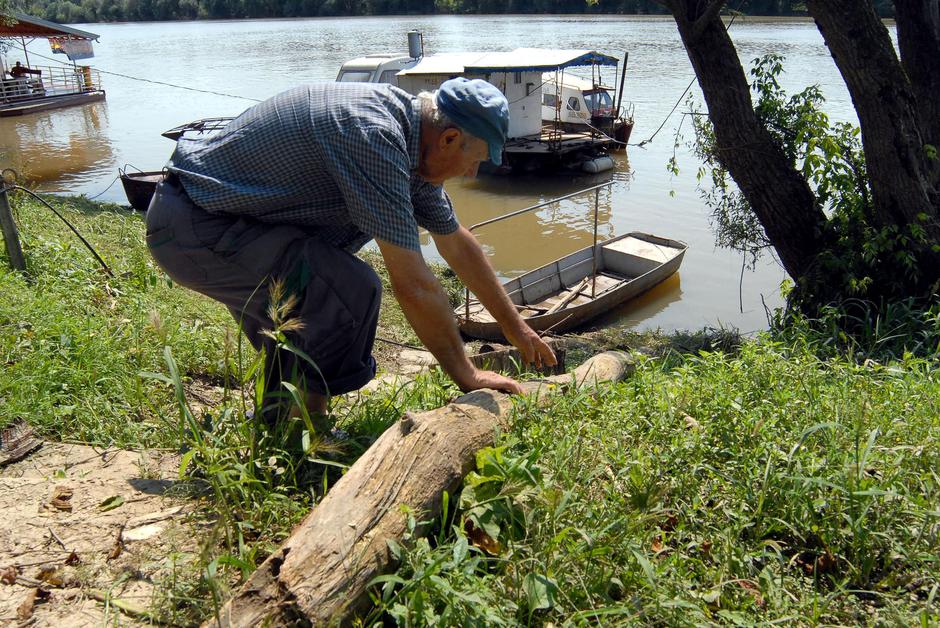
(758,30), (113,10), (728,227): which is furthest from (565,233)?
(113,10)

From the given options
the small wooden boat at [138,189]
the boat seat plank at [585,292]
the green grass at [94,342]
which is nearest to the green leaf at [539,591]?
the green grass at [94,342]

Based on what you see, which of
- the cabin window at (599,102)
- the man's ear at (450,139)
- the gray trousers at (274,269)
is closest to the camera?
the man's ear at (450,139)

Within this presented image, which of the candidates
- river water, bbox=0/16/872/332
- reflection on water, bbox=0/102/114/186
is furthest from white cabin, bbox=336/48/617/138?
reflection on water, bbox=0/102/114/186

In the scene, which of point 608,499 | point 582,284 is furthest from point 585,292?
point 608,499

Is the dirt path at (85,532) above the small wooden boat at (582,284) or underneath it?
above

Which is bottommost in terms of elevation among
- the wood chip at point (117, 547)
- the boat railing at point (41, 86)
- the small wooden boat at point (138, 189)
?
the small wooden boat at point (138, 189)

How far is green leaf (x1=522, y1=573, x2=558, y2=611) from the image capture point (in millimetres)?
1749

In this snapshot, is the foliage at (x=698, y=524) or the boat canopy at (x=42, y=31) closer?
the foliage at (x=698, y=524)

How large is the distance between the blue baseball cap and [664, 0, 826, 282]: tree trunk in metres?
4.63

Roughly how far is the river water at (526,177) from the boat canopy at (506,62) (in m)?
3.04

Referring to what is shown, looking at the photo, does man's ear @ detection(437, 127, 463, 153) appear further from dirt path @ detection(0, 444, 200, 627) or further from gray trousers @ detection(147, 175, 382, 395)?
dirt path @ detection(0, 444, 200, 627)

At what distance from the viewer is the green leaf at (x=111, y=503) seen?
7.70 ft

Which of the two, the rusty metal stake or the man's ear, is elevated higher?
the man's ear

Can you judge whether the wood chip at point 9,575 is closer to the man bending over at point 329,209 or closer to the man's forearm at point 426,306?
the man bending over at point 329,209
